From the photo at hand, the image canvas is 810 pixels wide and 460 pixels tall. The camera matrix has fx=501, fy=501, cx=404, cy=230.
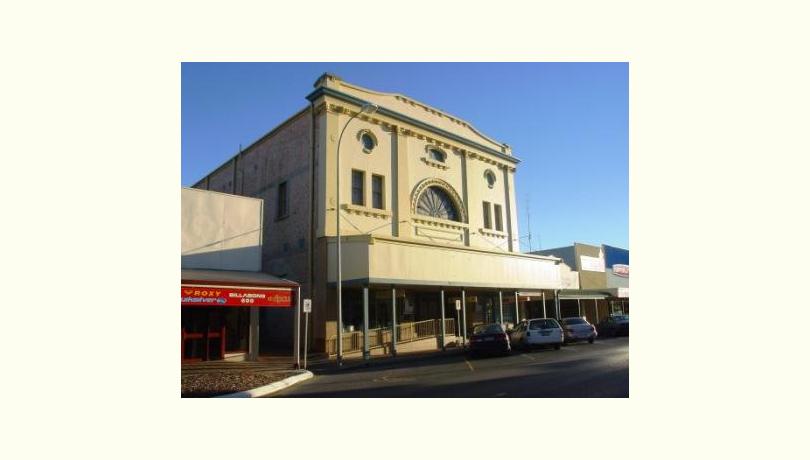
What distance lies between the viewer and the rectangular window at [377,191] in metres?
23.7

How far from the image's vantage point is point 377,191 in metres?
23.9

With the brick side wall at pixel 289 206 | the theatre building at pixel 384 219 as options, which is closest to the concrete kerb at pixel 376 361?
the theatre building at pixel 384 219

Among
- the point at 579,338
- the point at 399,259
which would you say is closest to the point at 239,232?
the point at 399,259

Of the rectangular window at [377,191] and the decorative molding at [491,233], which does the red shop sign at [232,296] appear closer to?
the rectangular window at [377,191]

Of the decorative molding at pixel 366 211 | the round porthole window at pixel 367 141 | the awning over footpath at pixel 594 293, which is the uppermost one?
the round porthole window at pixel 367 141

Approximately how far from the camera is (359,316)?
21.6 m

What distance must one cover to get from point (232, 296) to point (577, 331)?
15.7 meters

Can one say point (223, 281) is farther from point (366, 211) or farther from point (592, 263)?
point (592, 263)

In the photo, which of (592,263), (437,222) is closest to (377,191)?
(437,222)

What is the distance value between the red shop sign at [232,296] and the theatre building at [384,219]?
348 centimetres

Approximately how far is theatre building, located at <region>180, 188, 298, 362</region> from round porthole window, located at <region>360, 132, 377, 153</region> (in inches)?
223

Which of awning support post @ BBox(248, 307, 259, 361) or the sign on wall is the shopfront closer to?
awning support post @ BBox(248, 307, 259, 361)
